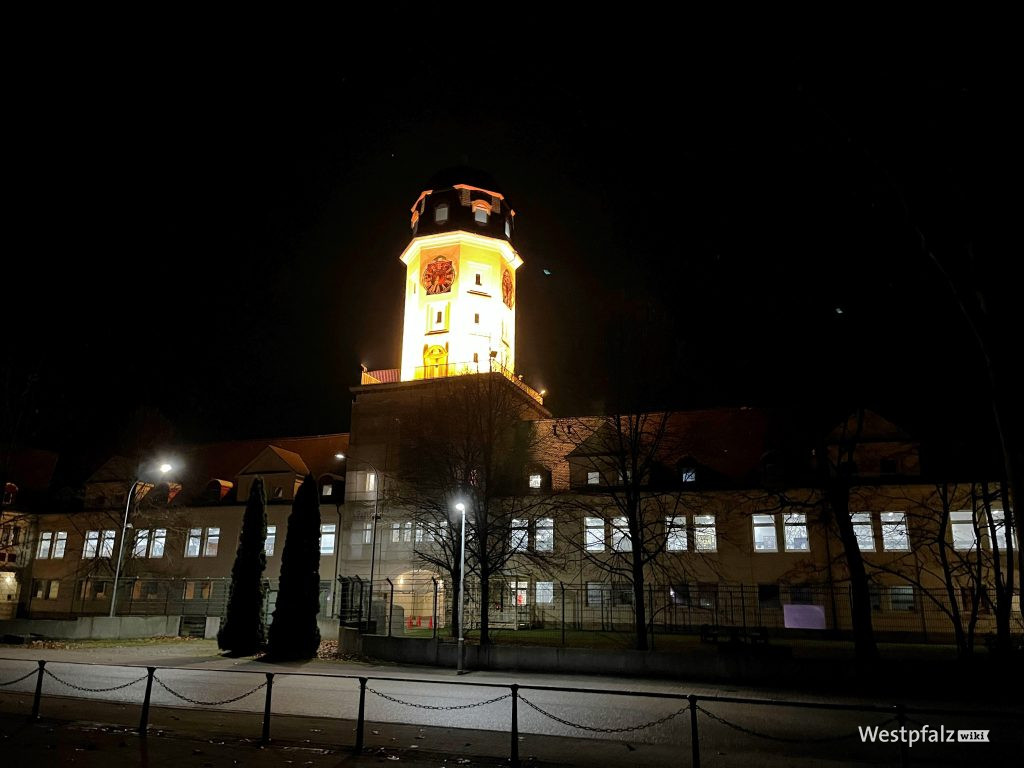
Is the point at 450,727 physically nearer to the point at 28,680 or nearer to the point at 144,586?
the point at 28,680

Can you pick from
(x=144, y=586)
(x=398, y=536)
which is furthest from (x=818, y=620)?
(x=144, y=586)

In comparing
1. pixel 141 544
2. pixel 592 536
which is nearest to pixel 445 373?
pixel 592 536

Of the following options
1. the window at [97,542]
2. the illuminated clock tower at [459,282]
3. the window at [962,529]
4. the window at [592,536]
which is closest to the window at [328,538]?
the illuminated clock tower at [459,282]

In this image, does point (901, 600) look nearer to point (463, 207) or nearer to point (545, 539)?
point (545, 539)

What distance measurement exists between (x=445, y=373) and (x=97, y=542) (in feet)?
85.1

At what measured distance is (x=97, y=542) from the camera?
47.7 metres

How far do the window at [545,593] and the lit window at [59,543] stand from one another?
35.1m

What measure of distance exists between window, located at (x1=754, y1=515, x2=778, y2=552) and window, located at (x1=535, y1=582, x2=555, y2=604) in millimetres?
10784

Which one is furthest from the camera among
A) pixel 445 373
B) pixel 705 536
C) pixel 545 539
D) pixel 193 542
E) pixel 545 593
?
pixel 193 542

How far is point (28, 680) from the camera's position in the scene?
19.2 metres

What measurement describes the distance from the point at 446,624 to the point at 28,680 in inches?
780

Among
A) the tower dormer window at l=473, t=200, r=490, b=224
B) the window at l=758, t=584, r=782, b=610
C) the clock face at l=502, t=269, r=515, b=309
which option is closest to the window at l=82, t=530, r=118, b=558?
the clock face at l=502, t=269, r=515, b=309

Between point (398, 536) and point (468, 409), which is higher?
point (468, 409)

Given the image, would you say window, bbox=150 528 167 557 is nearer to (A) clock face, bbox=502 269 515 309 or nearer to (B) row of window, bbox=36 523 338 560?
(B) row of window, bbox=36 523 338 560
